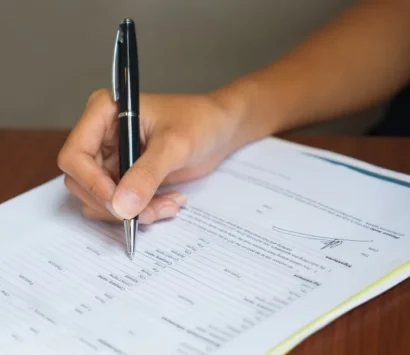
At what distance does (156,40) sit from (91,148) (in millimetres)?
653

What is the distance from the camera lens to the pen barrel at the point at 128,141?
0.62 metres

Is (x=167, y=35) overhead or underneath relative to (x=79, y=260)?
overhead

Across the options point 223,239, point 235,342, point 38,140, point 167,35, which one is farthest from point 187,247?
point 167,35

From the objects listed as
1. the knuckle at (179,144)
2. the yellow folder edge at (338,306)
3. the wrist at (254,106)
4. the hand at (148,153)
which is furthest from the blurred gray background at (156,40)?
the yellow folder edge at (338,306)

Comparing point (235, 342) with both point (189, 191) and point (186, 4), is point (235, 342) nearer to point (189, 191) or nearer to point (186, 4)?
point (189, 191)

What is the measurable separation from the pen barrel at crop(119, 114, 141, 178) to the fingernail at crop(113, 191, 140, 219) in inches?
1.9

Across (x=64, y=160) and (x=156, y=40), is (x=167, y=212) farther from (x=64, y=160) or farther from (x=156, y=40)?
(x=156, y=40)

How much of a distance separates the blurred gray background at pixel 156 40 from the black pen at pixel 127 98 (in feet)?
1.92

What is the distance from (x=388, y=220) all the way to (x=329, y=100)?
29 cm

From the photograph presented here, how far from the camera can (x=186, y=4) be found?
124 cm

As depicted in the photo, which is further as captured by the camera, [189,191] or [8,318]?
[189,191]
